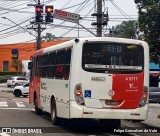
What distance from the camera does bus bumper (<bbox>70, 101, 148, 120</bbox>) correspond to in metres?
13.2

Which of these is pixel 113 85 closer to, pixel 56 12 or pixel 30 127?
pixel 30 127

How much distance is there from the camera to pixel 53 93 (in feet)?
52.1

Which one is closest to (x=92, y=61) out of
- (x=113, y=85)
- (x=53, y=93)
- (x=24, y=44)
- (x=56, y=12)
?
(x=113, y=85)

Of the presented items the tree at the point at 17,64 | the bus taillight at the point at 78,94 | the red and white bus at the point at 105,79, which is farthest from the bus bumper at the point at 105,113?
the tree at the point at 17,64

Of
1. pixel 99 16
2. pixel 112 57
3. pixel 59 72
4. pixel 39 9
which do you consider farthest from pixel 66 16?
pixel 112 57

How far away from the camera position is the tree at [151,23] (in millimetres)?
27425

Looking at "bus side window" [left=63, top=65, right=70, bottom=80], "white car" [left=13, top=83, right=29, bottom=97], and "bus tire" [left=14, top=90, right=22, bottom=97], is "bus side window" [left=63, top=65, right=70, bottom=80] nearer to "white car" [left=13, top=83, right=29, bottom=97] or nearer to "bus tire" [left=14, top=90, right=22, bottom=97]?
"white car" [left=13, top=83, right=29, bottom=97]

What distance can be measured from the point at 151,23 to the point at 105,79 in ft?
49.8

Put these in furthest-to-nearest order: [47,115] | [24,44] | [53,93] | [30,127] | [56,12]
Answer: [24,44]
[56,12]
[47,115]
[53,93]
[30,127]

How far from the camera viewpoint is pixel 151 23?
91.3 feet

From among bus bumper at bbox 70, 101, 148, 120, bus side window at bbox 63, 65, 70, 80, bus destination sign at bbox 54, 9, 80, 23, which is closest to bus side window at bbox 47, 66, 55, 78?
bus side window at bbox 63, 65, 70, 80

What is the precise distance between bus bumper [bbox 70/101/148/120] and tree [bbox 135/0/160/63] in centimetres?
1468

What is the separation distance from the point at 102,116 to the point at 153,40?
15.4 metres

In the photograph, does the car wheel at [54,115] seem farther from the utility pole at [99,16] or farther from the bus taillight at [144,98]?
the utility pole at [99,16]
